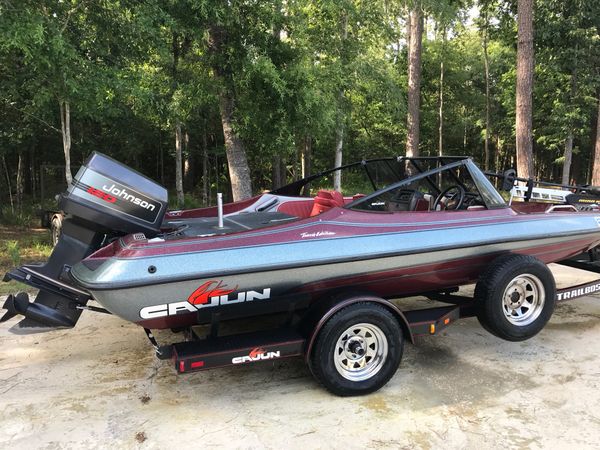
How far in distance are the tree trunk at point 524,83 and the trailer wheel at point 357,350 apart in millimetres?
9020

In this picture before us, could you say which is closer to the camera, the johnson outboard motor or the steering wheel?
the johnson outboard motor

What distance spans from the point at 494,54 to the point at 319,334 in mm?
26564

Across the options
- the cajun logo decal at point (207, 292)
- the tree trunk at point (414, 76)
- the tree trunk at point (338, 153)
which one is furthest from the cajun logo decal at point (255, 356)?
the tree trunk at point (414, 76)

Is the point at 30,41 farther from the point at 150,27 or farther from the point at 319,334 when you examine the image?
the point at 319,334

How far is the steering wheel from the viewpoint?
4.21 meters

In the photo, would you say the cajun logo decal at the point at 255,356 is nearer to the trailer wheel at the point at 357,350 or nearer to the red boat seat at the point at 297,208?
the trailer wheel at the point at 357,350

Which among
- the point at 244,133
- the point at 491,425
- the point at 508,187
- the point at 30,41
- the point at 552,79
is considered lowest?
the point at 491,425

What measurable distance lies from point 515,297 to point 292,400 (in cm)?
195

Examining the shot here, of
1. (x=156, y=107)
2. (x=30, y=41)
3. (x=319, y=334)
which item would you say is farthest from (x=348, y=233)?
(x=156, y=107)

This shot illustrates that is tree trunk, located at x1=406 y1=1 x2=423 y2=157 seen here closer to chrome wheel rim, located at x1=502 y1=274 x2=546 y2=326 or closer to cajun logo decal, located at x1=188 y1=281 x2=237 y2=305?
chrome wheel rim, located at x1=502 y1=274 x2=546 y2=326

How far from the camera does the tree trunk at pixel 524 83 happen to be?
10.3 m

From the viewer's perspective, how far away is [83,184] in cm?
330

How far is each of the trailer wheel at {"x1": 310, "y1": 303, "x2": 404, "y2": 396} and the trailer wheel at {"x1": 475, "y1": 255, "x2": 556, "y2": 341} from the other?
0.79 metres

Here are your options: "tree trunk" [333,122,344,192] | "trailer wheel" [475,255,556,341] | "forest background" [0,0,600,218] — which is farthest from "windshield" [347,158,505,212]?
"tree trunk" [333,122,344,192]
